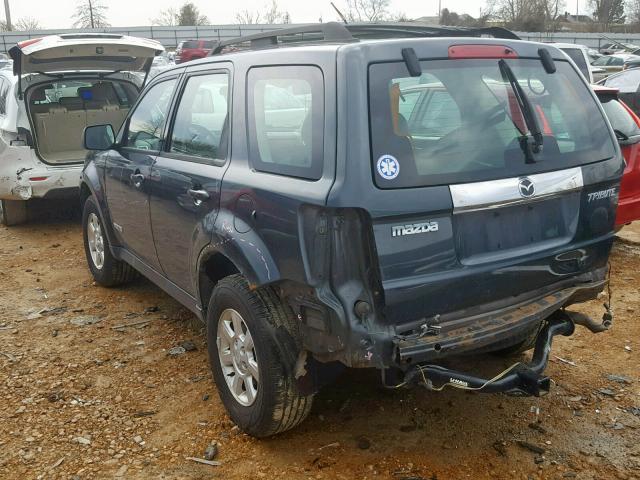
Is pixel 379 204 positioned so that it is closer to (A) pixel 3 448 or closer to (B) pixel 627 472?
(B) pixel 627 472

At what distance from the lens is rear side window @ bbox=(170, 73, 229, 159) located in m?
3.48

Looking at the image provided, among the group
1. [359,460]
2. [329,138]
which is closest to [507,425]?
[359,460]

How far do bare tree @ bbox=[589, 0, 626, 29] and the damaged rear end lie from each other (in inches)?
2964

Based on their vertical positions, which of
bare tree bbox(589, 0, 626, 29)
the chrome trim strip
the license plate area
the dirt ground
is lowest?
the dirt ground

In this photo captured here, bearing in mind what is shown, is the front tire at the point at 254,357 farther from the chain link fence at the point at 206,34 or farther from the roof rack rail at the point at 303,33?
the chain link fence at the point at 206,34

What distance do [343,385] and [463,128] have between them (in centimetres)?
169

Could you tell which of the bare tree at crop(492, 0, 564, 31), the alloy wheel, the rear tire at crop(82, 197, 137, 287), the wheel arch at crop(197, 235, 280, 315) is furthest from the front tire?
the bare tree at crop(492, 0, 564, 31)

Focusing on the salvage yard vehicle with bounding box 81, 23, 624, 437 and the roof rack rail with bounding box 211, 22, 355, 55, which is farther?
the roof rack rail with bounding box 211, 22, 355, 55

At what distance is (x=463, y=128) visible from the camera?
287cm

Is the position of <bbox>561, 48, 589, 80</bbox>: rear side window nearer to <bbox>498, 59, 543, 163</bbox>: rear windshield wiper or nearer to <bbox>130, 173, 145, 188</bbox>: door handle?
<bbox>498, 59, 543, 163</bbox>: rear windshield wiper

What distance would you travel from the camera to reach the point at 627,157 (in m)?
5.51

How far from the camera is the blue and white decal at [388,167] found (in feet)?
8.58

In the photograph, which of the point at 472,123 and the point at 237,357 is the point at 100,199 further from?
the point at 472,123

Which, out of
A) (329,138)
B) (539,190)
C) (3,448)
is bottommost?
(3,448)
